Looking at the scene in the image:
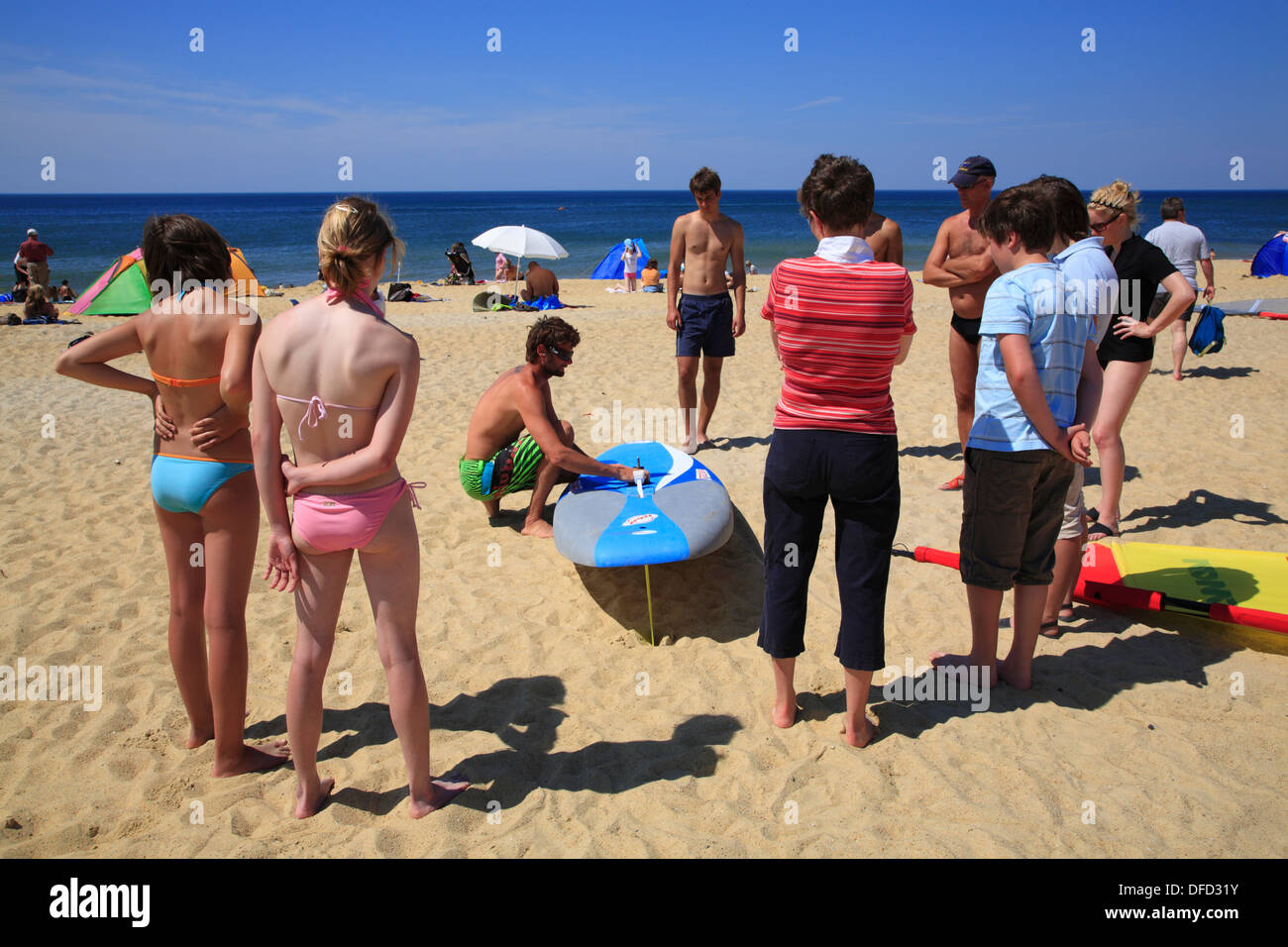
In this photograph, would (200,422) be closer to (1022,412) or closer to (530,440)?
(530,440)

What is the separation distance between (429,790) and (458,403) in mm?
5517

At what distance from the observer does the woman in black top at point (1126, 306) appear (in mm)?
3922

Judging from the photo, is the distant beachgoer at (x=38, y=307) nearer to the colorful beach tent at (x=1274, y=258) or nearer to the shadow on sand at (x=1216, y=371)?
the shadow on sand at (x=1216, y=371)

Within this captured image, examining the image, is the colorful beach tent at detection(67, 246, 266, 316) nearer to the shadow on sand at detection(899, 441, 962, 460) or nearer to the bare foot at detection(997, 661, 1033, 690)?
the shadow on sand at detection(899, 441, 962, 460)

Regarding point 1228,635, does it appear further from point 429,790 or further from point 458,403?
point 458,403

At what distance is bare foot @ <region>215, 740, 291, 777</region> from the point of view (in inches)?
108

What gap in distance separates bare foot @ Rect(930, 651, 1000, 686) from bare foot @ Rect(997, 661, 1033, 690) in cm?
4

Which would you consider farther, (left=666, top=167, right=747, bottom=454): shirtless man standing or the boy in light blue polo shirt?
(left=666, top=167, right=747, bottom=454): shirtless man standing

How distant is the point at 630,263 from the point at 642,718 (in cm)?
1723

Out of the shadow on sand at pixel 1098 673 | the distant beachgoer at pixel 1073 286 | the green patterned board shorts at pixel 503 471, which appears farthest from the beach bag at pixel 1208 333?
the green patterned board shorts at pixel 503 471

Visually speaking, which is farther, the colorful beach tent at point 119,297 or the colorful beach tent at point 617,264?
the colorful beach tent at point 617,264

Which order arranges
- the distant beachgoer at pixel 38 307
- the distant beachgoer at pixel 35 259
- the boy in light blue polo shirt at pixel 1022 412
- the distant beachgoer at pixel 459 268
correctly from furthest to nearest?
the distant beachgoer at pixel 459 268, the distant beachgoer at pixel 35 259, the distant beachgoer at pixel 38 307, the boy in light blue polo shirt at pixel 1022 412

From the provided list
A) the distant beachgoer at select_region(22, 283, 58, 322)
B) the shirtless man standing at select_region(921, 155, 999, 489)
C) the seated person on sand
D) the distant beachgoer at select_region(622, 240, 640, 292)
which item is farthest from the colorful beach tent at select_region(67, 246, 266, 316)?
the distant beachgoer at select_region(622, 240, 640, 292)

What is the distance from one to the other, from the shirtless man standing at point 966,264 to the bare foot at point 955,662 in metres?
1.79
